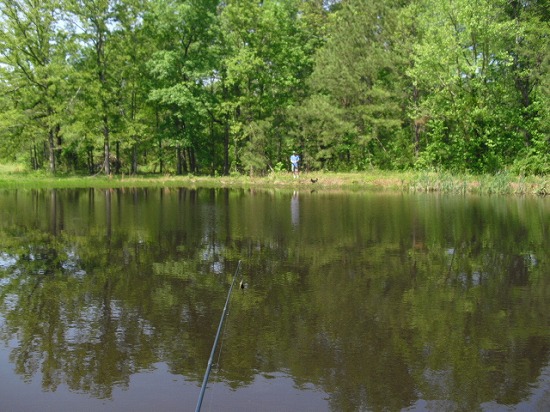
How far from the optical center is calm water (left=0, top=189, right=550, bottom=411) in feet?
16.1

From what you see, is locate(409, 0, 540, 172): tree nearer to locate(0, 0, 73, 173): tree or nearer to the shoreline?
the shoreline

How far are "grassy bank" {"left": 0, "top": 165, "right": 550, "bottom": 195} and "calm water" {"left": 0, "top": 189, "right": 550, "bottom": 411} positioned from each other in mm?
14488

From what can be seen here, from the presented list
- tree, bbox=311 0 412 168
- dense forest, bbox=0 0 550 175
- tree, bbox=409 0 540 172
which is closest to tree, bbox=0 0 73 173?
dense forest, bbox=0 0 550 175

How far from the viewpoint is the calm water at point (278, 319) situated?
194 inches

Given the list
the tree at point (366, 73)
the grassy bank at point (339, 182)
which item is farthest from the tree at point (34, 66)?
the tree at point (366, 73)

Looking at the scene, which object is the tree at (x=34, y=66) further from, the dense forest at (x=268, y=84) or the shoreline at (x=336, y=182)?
the shoreline at (x=336, y=182)

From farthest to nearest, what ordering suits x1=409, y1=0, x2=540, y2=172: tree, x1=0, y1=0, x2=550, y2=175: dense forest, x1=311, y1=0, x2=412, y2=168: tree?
1. x1=311, y1=0, x2=412, y2=168: tree
2. x1=0, y1=0, x2=550, y2=175: dense forest
3. x1=409, y1=0, x2=540, y2=172: tree

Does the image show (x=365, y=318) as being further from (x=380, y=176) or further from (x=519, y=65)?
(x=519, y=65)

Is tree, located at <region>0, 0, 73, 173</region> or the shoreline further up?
tree, located at <region>0, 0, 73, 173</region>

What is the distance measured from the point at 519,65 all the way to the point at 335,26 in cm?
1323

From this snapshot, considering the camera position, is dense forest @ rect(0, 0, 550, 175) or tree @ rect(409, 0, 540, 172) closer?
tree @ rect(409, 0, 540, 172)

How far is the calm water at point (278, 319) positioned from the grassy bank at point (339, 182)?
1449 cm

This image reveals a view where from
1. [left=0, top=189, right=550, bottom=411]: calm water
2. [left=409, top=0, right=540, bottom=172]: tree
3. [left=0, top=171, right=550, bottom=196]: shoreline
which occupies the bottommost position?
[left=0, top=189, right=550, bottom=411]: calm water

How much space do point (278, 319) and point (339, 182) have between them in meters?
26.8
